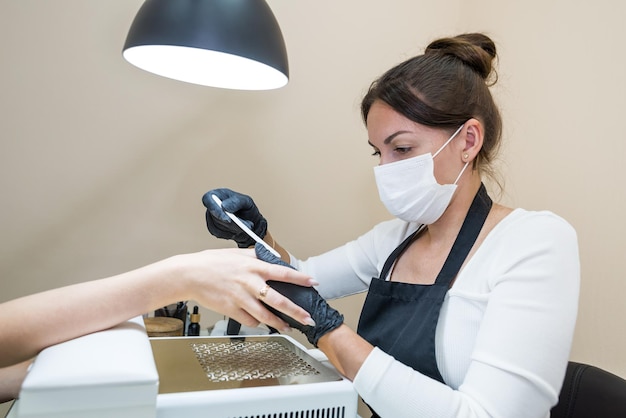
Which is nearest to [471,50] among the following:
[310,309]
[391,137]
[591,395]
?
[391,137]

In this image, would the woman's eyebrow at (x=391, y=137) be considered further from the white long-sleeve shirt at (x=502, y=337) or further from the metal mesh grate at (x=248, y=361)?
the metal mesh grate at (x=248, y=361)

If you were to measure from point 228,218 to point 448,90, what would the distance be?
0.57 metres

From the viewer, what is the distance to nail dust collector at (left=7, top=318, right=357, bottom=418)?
50 centimetres

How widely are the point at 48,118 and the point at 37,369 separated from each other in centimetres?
118

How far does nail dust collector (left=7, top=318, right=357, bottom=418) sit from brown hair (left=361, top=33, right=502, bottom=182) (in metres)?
0.56

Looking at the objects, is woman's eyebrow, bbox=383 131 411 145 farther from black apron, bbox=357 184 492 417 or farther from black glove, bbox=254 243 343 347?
black glove, bbox=254 243 343 347

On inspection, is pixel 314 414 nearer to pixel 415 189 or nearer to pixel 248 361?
pixel 248 361

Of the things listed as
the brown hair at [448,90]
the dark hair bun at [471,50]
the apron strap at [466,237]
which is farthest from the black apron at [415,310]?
the dark hair bun at [471,50]

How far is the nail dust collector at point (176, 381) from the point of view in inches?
19.8

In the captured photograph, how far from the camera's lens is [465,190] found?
107cm

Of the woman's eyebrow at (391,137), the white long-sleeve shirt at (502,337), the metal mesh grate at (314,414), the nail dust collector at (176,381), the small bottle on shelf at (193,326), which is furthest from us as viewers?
the small bottle on shelf at (193,326)

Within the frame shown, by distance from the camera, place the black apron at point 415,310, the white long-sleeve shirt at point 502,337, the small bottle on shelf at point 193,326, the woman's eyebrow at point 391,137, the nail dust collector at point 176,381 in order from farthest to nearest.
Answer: the small bottle on shelf at point 193,326 → the woman's eyebrow at point 391,137 → the black apron at point 415,310 → the white long-sleeve shirt at point 502,337 → the nail dust collector at point 176,381

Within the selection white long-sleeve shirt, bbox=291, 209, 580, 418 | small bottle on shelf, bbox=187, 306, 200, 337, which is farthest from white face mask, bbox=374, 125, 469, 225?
small bottle on shelf, bbox=187, 306, 200, 337

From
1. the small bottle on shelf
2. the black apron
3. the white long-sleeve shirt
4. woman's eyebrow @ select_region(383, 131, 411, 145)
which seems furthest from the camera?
the small bottle on shelf
